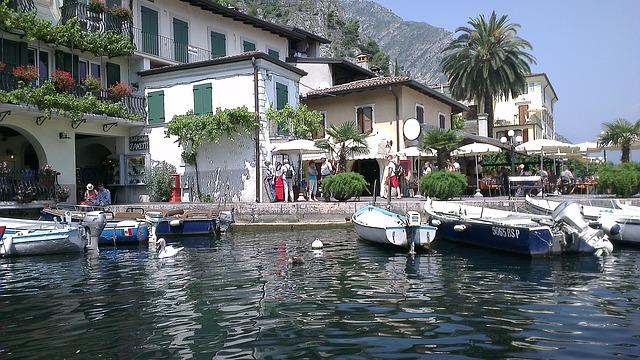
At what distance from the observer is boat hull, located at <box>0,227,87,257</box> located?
14.6 m

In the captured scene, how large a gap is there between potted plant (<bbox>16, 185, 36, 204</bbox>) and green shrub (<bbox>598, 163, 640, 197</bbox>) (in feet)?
75.2

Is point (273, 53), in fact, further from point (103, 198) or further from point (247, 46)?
point (103, 198)

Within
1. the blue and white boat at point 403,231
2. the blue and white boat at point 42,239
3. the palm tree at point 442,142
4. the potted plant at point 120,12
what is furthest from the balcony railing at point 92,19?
the blue and white boat at point 403,231

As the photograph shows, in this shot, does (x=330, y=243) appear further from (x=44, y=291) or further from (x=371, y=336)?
(x=371, y=336)

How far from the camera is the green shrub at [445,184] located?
20.5m

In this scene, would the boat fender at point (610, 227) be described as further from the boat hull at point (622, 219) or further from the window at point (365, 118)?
the window at point (365, 118)

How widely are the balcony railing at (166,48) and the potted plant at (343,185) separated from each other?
472 inches

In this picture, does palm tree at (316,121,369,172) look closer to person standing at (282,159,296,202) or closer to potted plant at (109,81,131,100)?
person standing at (282,159,296,202)

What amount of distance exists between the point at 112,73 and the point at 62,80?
4226mm

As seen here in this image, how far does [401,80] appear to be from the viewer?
26703mm

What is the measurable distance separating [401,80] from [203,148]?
10.6 m

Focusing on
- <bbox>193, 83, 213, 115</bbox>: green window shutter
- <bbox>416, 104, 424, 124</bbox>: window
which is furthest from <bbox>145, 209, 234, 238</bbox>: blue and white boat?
<bbox>416, 104, 424, 124</bbox>: window

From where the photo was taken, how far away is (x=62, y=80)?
2169 cm

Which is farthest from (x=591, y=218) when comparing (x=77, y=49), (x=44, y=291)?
(x=77, y=49)
